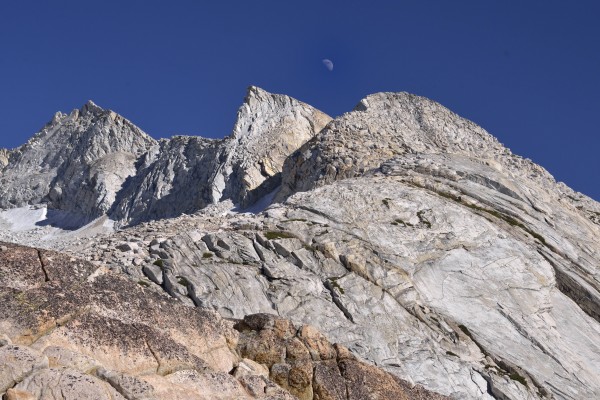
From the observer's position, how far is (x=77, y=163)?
463 feet

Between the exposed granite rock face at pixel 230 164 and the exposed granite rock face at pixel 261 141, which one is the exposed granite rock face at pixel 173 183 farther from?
the exposed granite rock face at pixel 261 141

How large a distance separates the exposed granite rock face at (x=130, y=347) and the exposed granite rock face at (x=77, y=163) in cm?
10682

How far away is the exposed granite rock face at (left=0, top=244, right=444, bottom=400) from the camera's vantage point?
14648 millimetres

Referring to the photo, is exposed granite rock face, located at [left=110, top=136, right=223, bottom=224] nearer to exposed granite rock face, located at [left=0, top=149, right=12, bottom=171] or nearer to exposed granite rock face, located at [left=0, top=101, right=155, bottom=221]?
exposed granite rock face, located at [left=0, top=101, right=155, bottom=221]

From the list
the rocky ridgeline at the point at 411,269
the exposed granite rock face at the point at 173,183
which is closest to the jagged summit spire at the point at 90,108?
the exposed granite rock face at the point at 173,183

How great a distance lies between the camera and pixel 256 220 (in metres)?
48.4

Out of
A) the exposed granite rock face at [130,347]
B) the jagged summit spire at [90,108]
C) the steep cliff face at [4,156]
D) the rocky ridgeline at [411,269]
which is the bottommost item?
the exposed granite rock face at [130,347]

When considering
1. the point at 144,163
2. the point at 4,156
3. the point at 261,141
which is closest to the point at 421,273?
the point at 261,141

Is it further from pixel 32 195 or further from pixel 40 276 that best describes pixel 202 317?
pixel 32 195

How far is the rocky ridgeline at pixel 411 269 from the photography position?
38.7 metres

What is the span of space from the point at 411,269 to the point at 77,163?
353ft

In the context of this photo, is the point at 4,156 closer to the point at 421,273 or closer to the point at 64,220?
the point at 64,220

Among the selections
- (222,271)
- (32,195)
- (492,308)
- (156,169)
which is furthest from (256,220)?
(32,195)

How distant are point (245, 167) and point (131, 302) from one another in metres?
79.8
